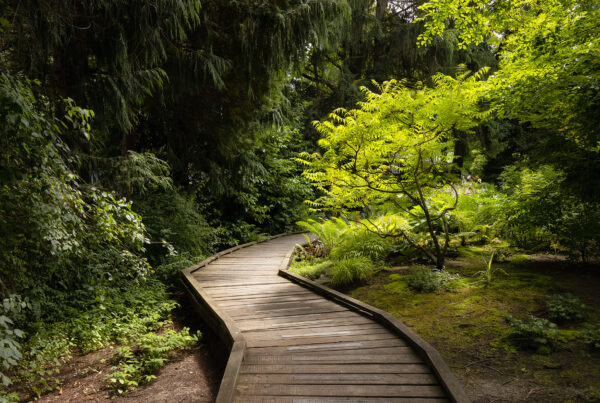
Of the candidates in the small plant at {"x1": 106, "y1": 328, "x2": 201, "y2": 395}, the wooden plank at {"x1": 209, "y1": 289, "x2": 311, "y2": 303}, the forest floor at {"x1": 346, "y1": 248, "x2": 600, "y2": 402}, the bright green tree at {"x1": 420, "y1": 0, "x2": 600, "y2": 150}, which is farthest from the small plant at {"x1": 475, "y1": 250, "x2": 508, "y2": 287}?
the small plant at {"x1": 106, "y1": 328, "x2": 201, "y2": 395}

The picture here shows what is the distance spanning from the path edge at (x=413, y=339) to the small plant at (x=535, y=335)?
2.97 ft

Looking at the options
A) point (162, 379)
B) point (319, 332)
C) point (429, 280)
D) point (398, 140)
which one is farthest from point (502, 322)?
point (162, 379)

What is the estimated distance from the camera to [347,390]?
2.61 metres

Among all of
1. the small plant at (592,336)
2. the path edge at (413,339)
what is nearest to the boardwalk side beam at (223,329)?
the path edge at (413,339)

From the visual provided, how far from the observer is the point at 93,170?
4848 millimetres

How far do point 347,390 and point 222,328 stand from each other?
182 centimetres

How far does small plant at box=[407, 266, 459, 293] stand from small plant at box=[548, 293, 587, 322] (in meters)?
1.36

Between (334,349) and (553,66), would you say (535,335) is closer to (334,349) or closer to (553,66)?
(334,349)

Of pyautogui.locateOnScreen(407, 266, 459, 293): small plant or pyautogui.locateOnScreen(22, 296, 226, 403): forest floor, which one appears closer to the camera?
pyautogui.locateOnScreen(22, 296, 226, 403): forest floor

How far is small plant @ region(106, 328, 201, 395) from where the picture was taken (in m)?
3.38

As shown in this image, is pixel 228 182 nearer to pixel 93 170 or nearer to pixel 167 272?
pixel 167 272

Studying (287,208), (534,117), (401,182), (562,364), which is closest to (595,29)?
(534,117)

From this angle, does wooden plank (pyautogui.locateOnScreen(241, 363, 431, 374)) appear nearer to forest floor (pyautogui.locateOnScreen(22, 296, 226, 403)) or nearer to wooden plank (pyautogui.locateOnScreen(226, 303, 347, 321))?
forest floor (pyautogui.locateOnScreen(22, 296, 226, 403))

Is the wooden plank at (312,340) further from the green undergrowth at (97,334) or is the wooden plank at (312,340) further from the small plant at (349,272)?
the small plant at (349,272)
